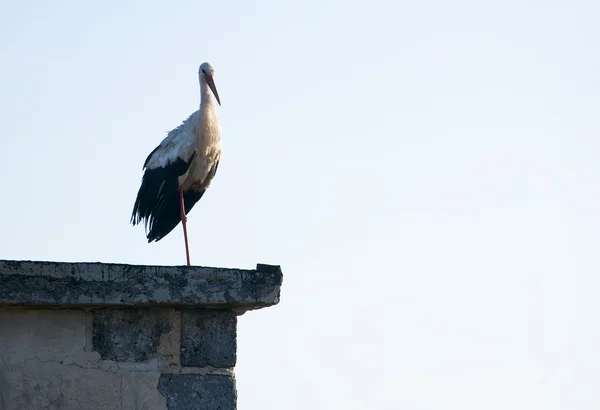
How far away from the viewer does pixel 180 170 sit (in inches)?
375

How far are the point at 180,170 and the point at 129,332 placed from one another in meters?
5.45

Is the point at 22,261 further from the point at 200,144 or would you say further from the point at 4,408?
the point at 200,144

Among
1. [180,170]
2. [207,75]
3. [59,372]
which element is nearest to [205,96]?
[207,75]

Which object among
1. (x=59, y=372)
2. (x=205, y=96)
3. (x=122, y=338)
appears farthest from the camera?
(x=205, y=96)

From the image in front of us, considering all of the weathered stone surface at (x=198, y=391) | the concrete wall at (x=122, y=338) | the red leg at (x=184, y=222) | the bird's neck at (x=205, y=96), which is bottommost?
the weathered stone surface at (x=198, y=391)

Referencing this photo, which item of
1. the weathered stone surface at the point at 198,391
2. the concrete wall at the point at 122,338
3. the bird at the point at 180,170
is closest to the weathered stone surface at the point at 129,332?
the concrete wall at the point at 122,338

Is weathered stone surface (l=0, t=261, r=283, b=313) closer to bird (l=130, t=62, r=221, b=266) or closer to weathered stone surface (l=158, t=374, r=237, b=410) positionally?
weathered stone surface (l=158, t=374, r=237, b=410)

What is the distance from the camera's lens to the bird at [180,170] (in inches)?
370

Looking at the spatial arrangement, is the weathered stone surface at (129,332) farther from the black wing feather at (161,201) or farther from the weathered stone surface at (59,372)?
the black wing feather at (161,201)

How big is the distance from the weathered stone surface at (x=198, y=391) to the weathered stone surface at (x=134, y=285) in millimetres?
260

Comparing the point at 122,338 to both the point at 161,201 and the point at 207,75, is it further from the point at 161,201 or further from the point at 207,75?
the point at 207,75

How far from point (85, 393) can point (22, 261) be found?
0.50 meters

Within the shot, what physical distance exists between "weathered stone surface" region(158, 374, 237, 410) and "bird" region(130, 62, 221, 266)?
502cm

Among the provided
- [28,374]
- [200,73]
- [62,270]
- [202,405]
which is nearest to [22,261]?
[62,270]
